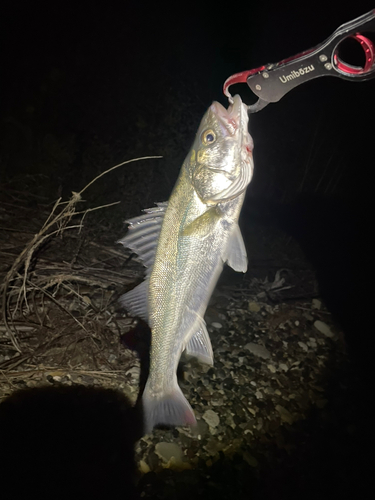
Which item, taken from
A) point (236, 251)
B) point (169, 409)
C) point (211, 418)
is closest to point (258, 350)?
point (211, 418)

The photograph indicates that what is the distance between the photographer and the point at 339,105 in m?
8.40

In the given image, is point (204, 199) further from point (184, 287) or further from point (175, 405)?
point (175, 405)

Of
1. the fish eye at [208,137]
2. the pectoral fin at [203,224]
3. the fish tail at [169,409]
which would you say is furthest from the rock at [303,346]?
the fish eye at [208,137]

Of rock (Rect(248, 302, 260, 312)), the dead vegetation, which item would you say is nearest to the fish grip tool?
the dead vegetation

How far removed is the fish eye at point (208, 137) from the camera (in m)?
1.80

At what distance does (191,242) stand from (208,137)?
0.58 metres

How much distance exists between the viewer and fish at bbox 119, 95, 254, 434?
1.78 metres

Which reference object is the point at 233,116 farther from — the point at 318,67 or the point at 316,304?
the point at 316,304

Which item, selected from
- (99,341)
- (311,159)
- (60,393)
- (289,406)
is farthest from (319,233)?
(60,393)

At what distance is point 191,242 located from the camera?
1.81 m

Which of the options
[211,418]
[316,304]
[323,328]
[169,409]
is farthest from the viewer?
[316,304]

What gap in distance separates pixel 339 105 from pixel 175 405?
8.83 meters

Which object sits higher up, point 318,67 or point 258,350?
point 318,67

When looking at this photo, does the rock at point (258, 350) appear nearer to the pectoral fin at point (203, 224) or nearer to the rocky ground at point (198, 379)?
the rocky ground at point (198, 379)
